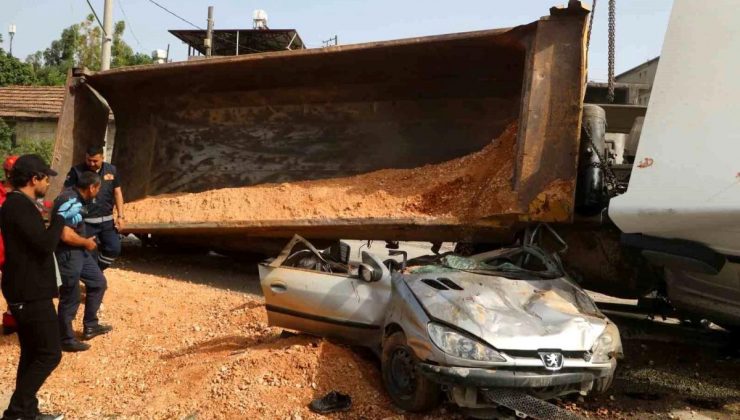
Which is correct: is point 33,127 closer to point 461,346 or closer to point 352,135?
point 352,135

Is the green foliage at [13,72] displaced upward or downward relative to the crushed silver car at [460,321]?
upward

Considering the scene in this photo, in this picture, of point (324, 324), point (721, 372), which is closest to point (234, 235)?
point (324, 324)

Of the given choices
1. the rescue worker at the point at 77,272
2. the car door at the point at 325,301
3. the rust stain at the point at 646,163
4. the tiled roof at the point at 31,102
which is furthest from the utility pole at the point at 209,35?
the rust stain at the point at 646,163

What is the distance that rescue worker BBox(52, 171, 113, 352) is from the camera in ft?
15.8

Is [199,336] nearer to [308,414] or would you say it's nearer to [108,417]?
[108,417]

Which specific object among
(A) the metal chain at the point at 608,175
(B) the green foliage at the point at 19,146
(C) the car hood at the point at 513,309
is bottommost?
(B) the green foliage at the point at 19,146

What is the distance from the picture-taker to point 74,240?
4.74 meters

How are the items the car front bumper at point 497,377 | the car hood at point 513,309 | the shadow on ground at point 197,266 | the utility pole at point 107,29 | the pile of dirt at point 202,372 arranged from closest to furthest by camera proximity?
the car front bumper at point 497,377, the car hood at point 513,309, the pile of dirt at point 202,372, the shadow on ground at point 197,266, the utility pole at point 107,29

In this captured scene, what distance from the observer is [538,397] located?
3248mm

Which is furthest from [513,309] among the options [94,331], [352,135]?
[352,135]

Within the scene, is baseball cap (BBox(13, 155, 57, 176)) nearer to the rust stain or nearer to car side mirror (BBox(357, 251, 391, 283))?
car side mirror (BBox(357, 251, 391, 283))

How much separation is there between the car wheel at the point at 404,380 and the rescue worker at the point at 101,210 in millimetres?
3458

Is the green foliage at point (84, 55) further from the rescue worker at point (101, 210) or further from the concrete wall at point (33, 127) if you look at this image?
the rescue worker at point (101, 210)

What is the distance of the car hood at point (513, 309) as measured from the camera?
326cm
